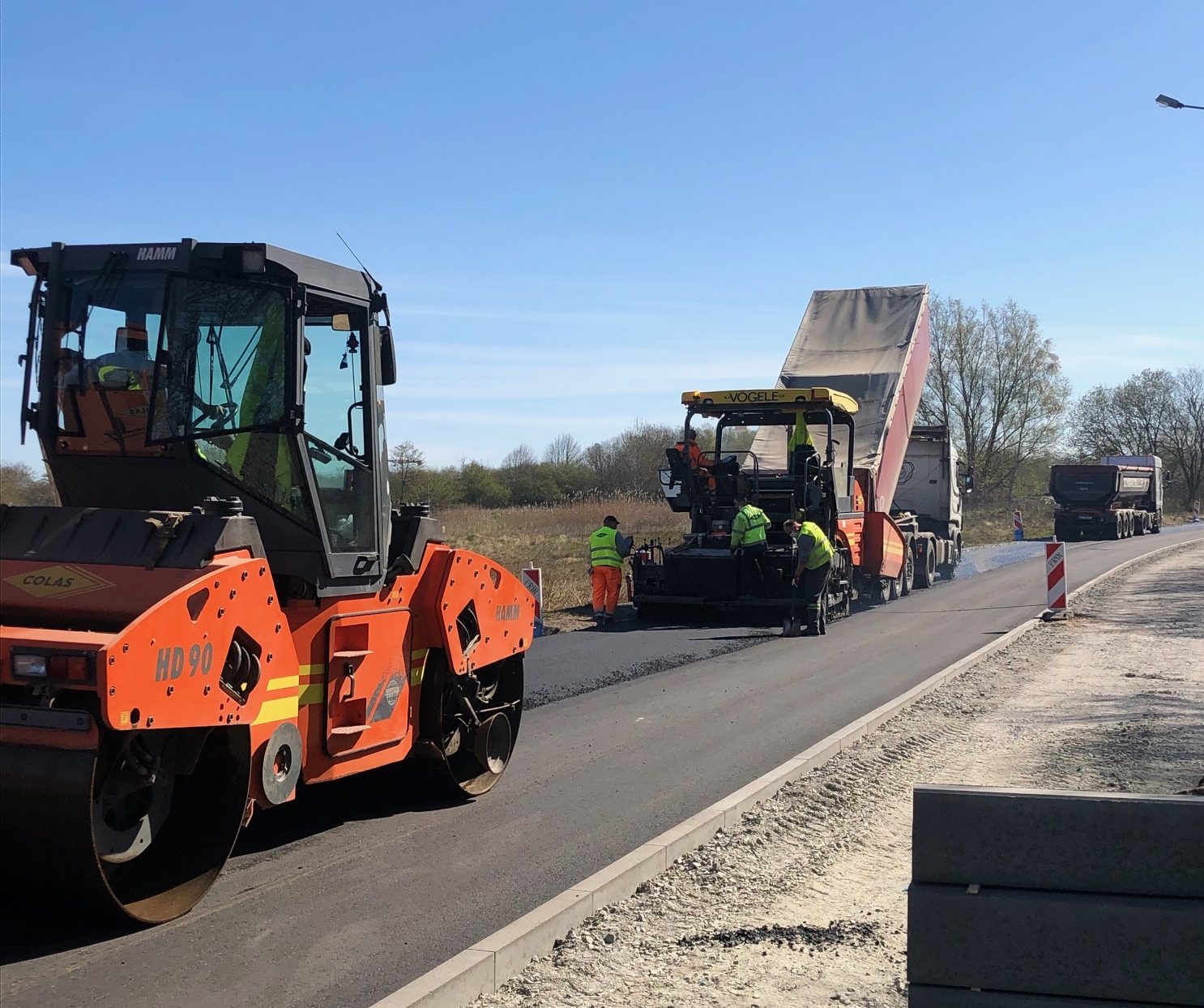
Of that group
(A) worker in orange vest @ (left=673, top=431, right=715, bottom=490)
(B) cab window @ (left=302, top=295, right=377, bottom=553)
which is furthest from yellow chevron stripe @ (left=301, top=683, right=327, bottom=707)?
(A) worker in orange vest @ (left=673, top=431, right=715, bottom=490)

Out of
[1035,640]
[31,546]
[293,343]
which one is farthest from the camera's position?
[1035,640]

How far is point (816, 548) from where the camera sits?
17.0 meters

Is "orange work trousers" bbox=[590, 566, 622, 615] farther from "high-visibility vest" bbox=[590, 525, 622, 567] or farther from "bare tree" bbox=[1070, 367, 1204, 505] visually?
"bare tree" bbox=[1070, 367, 1204, 505]

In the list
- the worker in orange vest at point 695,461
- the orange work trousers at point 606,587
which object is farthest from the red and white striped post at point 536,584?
the worker in orange vest at point 695,461

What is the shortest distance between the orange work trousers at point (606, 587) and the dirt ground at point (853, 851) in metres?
5.92

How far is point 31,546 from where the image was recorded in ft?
16.7

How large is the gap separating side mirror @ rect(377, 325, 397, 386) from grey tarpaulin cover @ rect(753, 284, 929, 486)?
1507cm

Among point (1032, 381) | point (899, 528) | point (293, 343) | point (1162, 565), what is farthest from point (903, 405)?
point (1032, 381)

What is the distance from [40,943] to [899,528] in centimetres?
1983

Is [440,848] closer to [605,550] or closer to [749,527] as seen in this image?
[749,527]

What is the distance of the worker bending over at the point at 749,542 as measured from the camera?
56.9ft

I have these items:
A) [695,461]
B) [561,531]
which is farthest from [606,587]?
[561,531]

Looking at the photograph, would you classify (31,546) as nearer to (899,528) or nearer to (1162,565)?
(899,528)

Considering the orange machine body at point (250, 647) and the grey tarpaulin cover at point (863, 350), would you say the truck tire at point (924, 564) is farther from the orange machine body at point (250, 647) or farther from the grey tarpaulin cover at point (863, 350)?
the orange machine body at point (250, 647)
